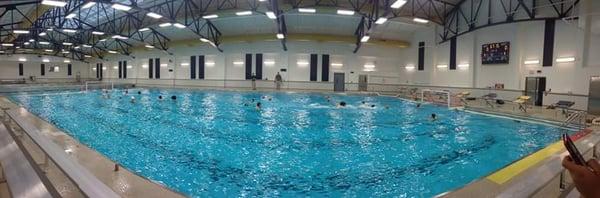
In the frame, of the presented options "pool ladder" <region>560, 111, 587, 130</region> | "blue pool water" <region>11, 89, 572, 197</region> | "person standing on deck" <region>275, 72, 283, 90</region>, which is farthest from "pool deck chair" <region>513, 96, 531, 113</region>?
"person standing on deck" <region>275, 72, 283, 90</region>

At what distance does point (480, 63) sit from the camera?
20.6m

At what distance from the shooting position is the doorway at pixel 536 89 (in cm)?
1680

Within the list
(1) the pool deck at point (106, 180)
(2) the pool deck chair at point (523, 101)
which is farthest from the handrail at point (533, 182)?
(2) the pool deck chair at point (523, 101)

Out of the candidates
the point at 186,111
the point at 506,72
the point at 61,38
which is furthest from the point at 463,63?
the point at 61,38

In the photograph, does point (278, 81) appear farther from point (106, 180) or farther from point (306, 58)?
point (106, 180)

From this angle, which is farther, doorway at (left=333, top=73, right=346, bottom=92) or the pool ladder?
doorway at (left=333, top=73, right=346, bottom=92)

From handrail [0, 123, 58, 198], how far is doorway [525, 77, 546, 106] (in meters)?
20.4

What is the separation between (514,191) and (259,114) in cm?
1236

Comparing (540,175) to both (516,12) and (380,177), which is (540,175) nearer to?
(380,177)

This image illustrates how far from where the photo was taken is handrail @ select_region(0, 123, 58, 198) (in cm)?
158

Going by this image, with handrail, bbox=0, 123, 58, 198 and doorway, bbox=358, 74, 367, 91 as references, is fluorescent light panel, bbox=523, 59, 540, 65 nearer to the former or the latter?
doorway, bbox=358, 74, 367, 91

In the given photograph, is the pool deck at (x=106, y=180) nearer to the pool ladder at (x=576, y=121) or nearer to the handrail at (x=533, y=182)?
the handrail at (x=533, y=182)

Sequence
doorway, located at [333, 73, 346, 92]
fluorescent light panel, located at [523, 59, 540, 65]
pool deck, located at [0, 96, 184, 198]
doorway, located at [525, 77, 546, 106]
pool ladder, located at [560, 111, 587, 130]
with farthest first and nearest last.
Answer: doorway, located at [333, 73, 346, 92] < fluorescent light panel, located at [523, 59, 540, 65] < doorway, located at [525, 77, 546, 106] < pool ladder, located at [560, 111, 587, 130] < pool deck, located at [0, 96, 184, 198]

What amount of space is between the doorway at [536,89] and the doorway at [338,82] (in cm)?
1421
